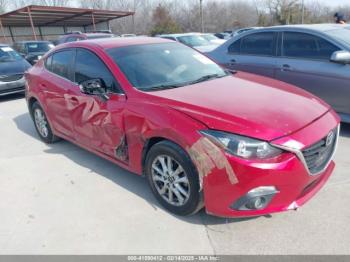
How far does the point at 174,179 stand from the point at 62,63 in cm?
261

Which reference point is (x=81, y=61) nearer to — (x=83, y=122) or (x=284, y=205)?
(x=83, y=122)

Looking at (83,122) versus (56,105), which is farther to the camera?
(56,105)

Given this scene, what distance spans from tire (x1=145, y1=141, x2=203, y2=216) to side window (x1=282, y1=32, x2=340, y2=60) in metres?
3.29

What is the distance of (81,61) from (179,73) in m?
1.33

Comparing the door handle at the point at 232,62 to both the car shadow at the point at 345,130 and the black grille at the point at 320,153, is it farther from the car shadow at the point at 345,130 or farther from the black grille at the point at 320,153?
the black grille at the point at 320,153

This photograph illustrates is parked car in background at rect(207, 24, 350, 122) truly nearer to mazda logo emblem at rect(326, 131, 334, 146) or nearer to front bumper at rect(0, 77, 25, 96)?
mazda logo emblem at rect(326, 131, 334, 146)

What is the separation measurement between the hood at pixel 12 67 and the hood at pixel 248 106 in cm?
734

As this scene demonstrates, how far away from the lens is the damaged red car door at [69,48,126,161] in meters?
3.38

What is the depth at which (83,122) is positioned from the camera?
156 inches

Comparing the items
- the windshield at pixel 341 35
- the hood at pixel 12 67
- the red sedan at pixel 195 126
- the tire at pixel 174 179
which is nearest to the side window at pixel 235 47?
the windshield at pixel 341 35

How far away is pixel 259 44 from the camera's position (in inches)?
226

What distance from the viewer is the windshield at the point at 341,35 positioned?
4746 millimetres

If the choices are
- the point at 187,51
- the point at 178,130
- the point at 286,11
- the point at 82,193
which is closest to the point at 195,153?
the point at 178,130

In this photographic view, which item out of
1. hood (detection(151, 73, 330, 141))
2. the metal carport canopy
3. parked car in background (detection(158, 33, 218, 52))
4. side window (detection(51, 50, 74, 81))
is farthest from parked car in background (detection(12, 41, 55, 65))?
hood (detection(151, 73, 330, 141))
